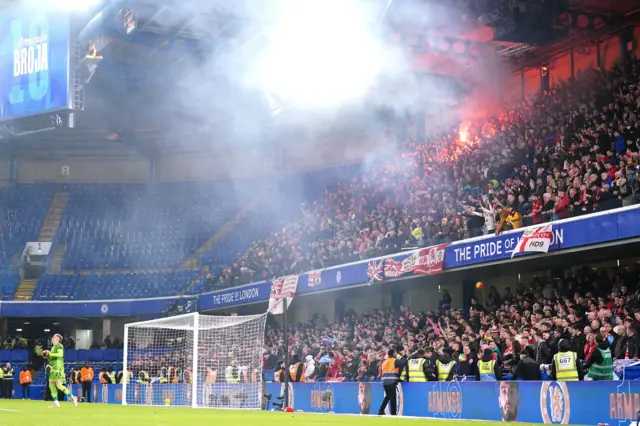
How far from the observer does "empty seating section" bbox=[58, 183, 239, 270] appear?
1860 inches

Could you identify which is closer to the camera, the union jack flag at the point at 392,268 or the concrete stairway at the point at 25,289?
the union jack flag at the point at 392,268

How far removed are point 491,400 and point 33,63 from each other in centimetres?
1451

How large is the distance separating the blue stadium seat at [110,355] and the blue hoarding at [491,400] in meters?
19.0

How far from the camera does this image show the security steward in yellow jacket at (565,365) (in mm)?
17406

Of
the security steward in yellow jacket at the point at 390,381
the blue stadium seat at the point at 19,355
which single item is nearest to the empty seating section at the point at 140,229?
the blue stadium seat at the point at 19,355

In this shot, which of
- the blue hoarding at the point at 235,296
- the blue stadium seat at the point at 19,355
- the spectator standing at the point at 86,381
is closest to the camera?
the blue hoarding at the point at 235,296

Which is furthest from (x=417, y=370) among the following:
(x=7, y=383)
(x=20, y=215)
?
(x=20, y=215)

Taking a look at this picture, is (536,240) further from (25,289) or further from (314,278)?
(25,289)

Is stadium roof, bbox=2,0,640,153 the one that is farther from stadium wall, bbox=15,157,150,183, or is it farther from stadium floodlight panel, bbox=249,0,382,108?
stadium wall, bbox=15,157,150,183

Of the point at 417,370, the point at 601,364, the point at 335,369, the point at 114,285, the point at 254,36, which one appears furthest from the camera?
the point at 114,285

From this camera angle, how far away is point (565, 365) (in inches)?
693

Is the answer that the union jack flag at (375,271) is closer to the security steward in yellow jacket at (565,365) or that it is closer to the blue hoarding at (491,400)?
the blue hoarding at (491,400)

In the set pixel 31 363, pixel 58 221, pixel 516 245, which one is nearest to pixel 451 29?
pixel 516 245

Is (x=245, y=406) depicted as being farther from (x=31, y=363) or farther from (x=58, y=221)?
(x=58, y=221)
